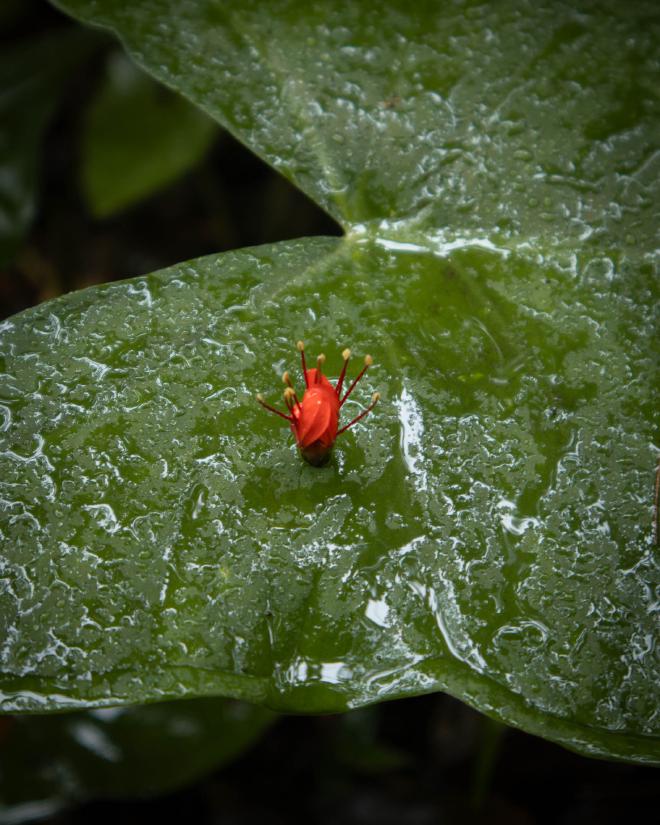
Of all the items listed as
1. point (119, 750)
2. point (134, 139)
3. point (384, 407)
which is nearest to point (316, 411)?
point (384, 407)

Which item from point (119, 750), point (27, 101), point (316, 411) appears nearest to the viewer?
point (316, 411)

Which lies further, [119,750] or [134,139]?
[134,139]

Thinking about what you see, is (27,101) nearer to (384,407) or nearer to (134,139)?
(134,139)

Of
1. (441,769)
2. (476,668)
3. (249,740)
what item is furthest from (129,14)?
(441,769)

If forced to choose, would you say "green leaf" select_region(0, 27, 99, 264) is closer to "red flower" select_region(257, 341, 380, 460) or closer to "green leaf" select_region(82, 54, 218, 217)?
"green leaf" select_region(82, 54, 218, 217)

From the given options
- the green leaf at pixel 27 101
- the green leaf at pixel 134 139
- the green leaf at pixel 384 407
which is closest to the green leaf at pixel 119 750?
the green leaf at pixel 384 407

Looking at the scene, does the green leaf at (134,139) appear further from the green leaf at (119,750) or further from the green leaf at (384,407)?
the green leaf at (119,750)

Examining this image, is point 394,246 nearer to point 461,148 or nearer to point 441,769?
point 461,148

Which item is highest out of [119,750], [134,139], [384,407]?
[134,139]
